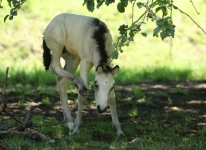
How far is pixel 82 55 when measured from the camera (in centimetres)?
738

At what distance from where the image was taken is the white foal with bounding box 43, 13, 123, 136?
675 centimetres

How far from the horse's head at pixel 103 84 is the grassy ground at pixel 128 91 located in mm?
507

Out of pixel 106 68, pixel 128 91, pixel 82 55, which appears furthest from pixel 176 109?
pixel 106 68

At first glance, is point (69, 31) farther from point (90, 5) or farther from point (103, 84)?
point (90, 5)

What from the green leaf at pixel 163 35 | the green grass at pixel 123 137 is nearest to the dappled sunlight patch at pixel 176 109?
the green grass at pixel 123 137

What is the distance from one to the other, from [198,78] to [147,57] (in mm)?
2361

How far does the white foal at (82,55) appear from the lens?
6750 mm

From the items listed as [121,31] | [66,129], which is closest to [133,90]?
→ [66,129]

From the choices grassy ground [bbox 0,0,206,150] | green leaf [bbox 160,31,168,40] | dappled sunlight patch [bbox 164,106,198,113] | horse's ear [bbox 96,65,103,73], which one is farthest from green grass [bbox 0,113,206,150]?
green leaf [bbox 160,31,168,40]

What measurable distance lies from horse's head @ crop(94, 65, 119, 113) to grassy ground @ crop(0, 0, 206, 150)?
1.66 ft

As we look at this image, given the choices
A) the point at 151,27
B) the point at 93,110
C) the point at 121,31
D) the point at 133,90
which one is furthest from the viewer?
the point at 151,27

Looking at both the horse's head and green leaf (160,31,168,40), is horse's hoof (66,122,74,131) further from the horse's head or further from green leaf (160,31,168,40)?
green leaf (160,31,168,40)

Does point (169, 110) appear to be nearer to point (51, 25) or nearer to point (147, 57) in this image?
point (51, 25)

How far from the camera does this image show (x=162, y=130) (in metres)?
7.42
